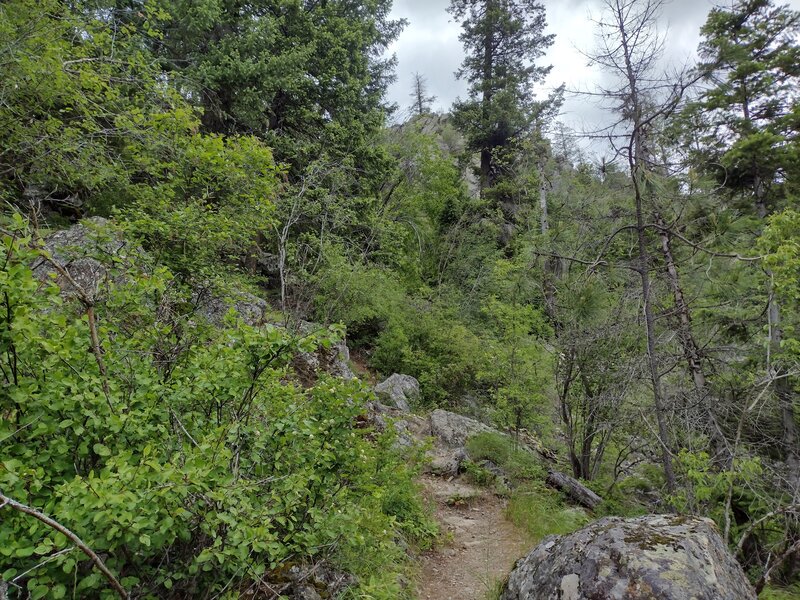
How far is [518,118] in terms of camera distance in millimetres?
17812

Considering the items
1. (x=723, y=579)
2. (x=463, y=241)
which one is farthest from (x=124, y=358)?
(x=463, y=241)

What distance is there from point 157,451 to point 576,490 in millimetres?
6805

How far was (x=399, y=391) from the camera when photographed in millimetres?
10227

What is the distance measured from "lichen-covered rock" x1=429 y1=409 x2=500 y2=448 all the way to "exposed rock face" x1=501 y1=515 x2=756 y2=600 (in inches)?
213

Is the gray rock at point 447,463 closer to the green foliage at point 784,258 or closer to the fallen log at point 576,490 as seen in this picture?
the fallen log at point 576,490

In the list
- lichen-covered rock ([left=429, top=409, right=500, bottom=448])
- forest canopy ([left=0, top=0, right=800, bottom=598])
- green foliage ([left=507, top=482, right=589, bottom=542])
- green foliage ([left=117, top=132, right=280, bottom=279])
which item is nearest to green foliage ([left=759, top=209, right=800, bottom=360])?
forest canopy ([left=0, top=0, right=800, bottom=598])

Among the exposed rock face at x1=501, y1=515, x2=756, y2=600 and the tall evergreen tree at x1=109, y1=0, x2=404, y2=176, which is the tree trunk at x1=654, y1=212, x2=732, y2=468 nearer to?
the exposed rock face at x1=501, y1=515, x2=756, y2=600

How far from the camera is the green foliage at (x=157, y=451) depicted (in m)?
1.61

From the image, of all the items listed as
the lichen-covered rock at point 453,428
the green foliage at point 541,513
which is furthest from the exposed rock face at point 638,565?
the lichen-covered rock at point 453,428

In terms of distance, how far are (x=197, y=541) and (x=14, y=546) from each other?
2.59 ft

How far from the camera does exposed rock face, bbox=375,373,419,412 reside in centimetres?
977

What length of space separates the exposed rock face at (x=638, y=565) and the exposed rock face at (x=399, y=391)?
267 inches

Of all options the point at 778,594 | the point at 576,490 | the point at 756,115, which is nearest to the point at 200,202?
the point at 576,490

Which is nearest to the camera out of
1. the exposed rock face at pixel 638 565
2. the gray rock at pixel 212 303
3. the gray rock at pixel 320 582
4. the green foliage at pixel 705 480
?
the exposed rock face at pixel 638 565
